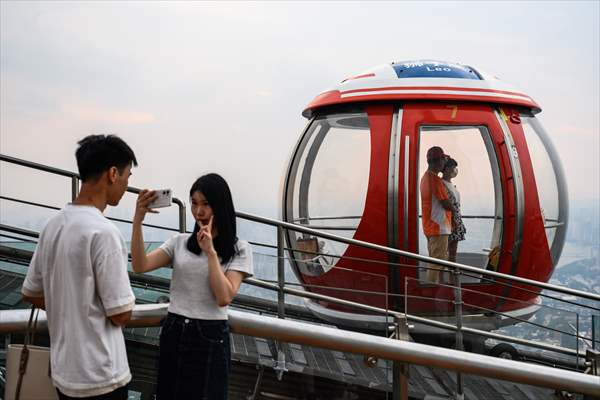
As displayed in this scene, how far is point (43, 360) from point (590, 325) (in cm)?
412

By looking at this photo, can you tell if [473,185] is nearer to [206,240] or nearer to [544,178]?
[544,178]

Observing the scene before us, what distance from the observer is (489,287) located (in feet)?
22.0

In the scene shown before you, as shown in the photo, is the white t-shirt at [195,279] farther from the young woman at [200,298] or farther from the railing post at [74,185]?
the railing post at [74,185]

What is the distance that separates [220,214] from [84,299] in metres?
0.84

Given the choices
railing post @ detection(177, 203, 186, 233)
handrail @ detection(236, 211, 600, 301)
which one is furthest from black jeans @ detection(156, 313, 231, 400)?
railing post @ detection(177, 203, 186, 233)

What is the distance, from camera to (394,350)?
2768mm

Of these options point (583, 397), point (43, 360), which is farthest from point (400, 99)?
point (43, 360)

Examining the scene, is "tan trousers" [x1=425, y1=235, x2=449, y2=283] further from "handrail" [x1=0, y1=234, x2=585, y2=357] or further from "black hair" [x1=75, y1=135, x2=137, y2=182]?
"black hair" [x1=75, y1=135, x2=137, y2=182]

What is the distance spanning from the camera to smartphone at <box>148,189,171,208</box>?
9.88 feet

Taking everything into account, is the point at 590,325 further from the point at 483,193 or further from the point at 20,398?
the point at 20,398

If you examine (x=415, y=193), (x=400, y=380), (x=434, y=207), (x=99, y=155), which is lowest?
(x=400, y=380)

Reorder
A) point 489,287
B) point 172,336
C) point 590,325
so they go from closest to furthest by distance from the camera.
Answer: point 172,336 < point 590,325 < point 489,287

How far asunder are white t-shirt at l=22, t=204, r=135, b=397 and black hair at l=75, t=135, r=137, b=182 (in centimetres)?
16

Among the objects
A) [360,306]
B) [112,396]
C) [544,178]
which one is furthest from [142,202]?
[544,178]
